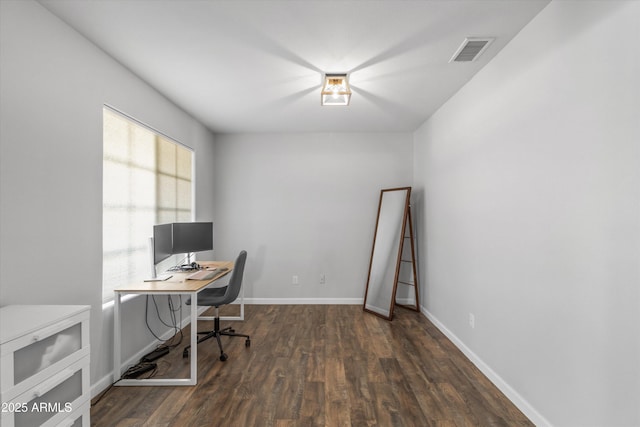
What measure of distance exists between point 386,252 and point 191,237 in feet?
8.35

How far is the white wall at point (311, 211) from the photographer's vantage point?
4695 millimetres

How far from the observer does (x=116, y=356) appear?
242 centimetres

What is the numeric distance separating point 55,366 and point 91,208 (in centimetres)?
114

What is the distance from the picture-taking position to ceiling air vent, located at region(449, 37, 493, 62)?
2.21 metres

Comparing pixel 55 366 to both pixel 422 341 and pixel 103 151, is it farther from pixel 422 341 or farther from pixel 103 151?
pixel 422 341

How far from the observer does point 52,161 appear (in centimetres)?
191

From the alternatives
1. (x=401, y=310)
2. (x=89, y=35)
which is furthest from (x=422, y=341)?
(x=89, y=35)

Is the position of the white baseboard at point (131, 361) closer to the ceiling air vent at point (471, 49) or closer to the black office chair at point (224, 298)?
the black office chair at point (224, 298)

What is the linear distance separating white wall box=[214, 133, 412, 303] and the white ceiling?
49.9 inches

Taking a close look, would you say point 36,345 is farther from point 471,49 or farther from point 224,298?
point 471,49

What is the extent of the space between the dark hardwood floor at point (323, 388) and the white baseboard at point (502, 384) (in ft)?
0.14

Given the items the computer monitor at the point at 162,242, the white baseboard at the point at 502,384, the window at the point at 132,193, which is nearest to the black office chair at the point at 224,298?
the computer monitor at the point at 162,242

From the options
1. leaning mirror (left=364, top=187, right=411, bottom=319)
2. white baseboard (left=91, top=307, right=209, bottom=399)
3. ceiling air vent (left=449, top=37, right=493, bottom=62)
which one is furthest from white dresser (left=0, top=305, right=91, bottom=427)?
leaning mirror (left=364, top=187, right=411, bottom=319)

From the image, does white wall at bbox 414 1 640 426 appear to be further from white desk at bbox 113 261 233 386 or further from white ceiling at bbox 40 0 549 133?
white desk at bbox 113 261 233 386
